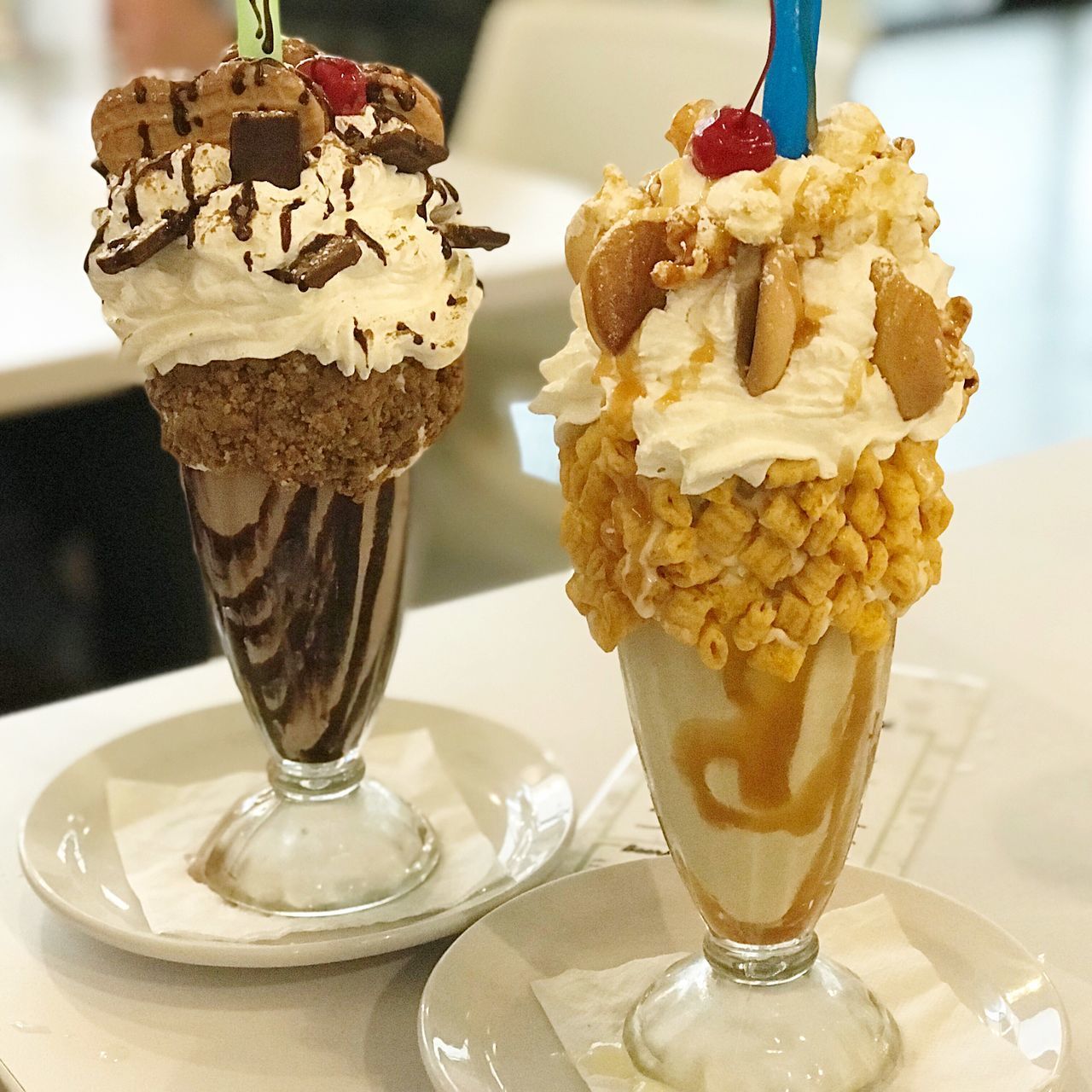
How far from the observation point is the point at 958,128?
21.4ft

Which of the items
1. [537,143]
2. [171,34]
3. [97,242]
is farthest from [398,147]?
[171,34]

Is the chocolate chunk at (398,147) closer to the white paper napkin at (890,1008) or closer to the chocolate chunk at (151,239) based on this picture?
the chocolate chunk at (151,239)

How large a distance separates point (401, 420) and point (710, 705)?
29 centimetres

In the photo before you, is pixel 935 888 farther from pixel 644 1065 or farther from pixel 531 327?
Result: pixel 531 327

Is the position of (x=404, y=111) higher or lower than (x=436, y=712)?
higher

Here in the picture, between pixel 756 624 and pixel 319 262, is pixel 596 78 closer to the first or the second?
pixel 319 262

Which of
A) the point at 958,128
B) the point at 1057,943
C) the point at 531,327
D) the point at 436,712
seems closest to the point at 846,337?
the point at 1057,943

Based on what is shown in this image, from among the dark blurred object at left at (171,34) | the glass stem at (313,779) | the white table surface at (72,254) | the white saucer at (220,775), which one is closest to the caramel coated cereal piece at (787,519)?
the white saucer at (220,775)

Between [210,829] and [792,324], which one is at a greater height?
[792,324]

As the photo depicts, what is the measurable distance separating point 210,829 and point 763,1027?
0.44m

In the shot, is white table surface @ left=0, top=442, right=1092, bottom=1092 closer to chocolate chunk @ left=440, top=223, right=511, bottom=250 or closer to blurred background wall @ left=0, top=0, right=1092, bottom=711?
blurred background wall @ left=0, top=0, right=1092, bottom=711

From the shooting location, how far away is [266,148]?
2.73 ft

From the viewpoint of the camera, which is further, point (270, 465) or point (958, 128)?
point (958, 128)

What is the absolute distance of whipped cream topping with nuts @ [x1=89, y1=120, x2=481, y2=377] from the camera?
83cm
